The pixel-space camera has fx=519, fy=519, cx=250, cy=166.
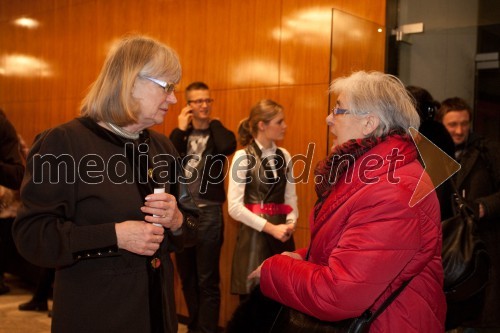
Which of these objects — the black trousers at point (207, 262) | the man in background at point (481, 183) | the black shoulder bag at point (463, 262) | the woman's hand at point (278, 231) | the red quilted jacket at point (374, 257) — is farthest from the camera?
the black trousers at point (207, 262)

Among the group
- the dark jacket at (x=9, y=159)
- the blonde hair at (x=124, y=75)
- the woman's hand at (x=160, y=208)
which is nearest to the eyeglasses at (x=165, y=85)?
the blonde hair at (x=124, y=75)

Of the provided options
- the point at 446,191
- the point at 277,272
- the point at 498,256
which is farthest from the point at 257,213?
the point at 277,272

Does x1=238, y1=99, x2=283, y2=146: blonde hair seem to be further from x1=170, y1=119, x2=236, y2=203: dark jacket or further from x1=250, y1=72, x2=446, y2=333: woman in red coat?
x1=250, y1=72, x2=446, y2=333: woman in red coat

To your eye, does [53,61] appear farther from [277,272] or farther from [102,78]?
[277,272]

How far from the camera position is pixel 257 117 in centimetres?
360

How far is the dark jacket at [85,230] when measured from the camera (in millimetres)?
1558

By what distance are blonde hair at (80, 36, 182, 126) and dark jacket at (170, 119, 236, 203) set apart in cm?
205

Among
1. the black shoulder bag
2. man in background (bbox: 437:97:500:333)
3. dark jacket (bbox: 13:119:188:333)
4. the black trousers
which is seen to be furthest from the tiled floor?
dark jacket (bbox: 13:119:188:333)

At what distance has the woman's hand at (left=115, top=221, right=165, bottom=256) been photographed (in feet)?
5.17

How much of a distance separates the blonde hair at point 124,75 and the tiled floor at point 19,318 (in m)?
3.02

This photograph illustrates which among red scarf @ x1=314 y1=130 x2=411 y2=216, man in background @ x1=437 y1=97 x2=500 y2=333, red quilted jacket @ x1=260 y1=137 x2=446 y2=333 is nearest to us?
red quilted jacket @ x1=260 y1=137 x2=446 y2=333

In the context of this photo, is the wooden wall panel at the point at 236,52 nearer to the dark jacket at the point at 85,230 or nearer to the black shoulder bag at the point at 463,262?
the black shoulder bag at the point at 463,262

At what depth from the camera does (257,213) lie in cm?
346

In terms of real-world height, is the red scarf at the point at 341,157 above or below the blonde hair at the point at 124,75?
below
